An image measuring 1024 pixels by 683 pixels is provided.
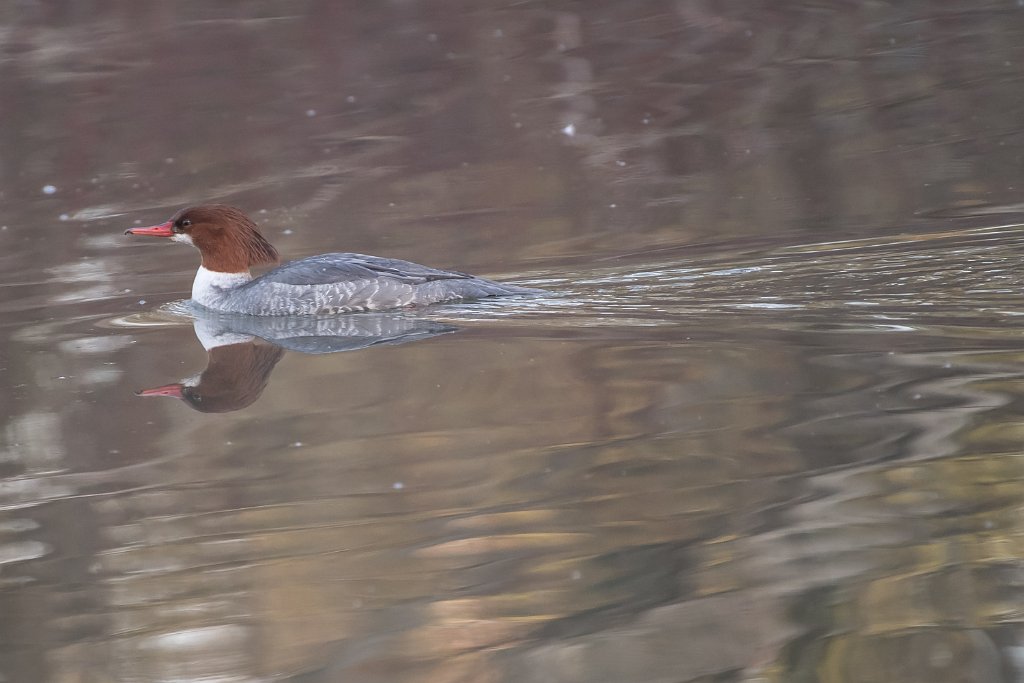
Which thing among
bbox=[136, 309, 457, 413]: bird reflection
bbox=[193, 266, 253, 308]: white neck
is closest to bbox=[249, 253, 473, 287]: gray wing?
bbox=[136, 309, 457, 413]: bird reflection

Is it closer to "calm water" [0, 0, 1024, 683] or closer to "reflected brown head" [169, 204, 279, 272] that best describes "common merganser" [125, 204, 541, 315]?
"reflected brown head" [169, 204, 279, 272]

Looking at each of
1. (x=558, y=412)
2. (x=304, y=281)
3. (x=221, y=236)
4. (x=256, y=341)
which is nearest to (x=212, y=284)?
(x=221, y=236)

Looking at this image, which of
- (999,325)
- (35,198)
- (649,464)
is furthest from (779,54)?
(649,464)

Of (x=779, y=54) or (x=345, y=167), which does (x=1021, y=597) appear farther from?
(x=779, y=54)

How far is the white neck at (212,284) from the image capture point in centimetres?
980

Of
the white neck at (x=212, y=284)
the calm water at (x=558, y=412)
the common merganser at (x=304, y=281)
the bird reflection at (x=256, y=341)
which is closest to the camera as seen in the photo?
the calm water at (x=558, y=412)

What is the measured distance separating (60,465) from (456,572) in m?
2.55

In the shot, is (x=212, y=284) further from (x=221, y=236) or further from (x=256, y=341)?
(x=256, y=341)

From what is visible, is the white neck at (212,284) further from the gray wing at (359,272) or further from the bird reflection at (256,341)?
the gray wing at (359,272)

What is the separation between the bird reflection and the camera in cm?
767

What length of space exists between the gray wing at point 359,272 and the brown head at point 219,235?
794mm

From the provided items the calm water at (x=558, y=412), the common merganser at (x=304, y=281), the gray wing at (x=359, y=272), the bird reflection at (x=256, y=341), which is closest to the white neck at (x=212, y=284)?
the common merganser at (x=304, y=281)

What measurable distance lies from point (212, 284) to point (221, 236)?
338 mm

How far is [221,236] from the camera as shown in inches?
389
